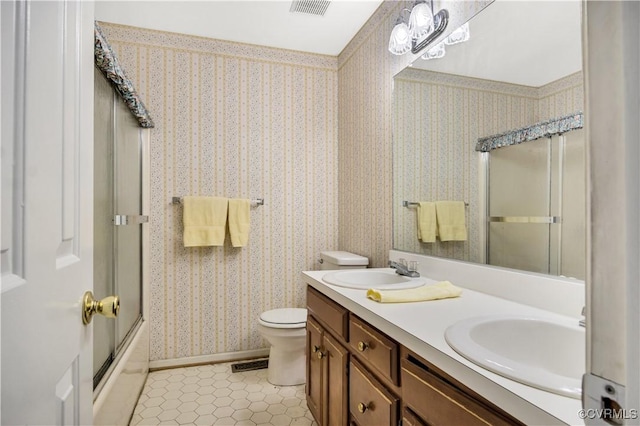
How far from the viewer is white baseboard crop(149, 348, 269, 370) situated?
2480 mm

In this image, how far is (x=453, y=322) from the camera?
3.25 ft

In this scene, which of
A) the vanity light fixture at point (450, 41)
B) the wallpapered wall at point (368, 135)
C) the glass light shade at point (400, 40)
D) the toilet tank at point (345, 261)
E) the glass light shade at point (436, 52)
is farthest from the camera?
the toilet tank at point (345, 261)

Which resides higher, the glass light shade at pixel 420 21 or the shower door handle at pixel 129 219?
the glass light shade at pixel 420 21

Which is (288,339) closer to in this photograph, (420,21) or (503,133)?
(503,133)

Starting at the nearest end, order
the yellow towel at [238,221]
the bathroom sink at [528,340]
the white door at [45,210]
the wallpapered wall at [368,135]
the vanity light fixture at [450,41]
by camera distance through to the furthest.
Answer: the white door at [45,210] → the bathroom sink at [528,340] → the vanity light fixture at [450,41] → the wallpapered wall at [368,135] → the yellow towel at [238,221]

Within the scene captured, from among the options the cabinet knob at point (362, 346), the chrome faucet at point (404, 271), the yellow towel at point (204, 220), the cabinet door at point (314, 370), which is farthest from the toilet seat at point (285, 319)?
the cabinet knob at point (362, 346)

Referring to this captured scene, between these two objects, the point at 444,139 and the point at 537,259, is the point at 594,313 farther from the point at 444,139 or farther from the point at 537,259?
the point at 444,139

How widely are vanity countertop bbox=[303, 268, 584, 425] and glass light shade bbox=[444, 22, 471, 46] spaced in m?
1.07

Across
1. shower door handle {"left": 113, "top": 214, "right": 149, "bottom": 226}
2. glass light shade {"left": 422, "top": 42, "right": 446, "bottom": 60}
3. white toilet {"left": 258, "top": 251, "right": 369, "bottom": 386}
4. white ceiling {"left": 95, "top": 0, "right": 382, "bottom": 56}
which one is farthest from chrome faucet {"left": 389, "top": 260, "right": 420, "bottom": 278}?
white ceiling {"left": 95, "top": 0, "right": 382, "bottom": 56}

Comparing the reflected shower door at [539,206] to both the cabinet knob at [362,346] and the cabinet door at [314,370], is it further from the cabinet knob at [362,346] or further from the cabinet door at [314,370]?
the cabinet door at [314,370]

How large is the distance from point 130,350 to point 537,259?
194cm

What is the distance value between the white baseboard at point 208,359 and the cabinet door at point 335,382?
4.10ft

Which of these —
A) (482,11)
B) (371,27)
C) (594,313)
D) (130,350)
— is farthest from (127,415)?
(371,27)

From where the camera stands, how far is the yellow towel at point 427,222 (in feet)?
5.65
